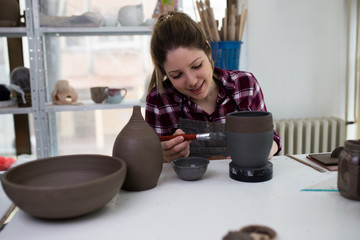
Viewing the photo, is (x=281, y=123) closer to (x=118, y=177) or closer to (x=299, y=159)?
(x=299, y=159)

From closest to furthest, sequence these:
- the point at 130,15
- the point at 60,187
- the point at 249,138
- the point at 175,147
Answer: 1. the point at 60,187
2. the point at 249,138
3. the point at 175,147
4. the point at 130,15

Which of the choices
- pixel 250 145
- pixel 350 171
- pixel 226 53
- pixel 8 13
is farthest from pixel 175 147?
pixel 8 13

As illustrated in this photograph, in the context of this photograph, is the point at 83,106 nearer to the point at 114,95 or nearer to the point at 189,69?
the point at 114,95

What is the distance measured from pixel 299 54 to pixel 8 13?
2.14 m

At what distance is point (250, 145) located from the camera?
0.88 meters

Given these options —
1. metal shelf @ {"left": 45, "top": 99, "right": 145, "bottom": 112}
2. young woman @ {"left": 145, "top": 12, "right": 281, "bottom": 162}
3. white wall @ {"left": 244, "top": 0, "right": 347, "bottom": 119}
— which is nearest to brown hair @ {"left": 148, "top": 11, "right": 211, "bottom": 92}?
young woman @ {"left": 145, "top": 12, "right": 281, "bottom": 162}

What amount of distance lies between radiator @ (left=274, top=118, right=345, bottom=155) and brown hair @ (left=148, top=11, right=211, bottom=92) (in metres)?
1.37

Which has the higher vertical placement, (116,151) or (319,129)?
(116,151)

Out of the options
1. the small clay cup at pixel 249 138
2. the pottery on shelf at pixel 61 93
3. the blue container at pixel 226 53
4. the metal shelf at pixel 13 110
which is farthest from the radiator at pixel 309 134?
the metal shelf at pixel 13 110

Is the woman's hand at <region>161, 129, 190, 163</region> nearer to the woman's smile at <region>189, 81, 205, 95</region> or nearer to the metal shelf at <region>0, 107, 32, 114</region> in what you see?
the woman's smile at <region>189, 81, 205, 95</region>

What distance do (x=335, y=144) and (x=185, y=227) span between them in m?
2.34

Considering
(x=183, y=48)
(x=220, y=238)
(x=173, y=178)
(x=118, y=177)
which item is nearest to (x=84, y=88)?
(x=183, y=48)

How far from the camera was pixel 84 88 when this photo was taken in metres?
2.58

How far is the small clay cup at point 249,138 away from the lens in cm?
87
